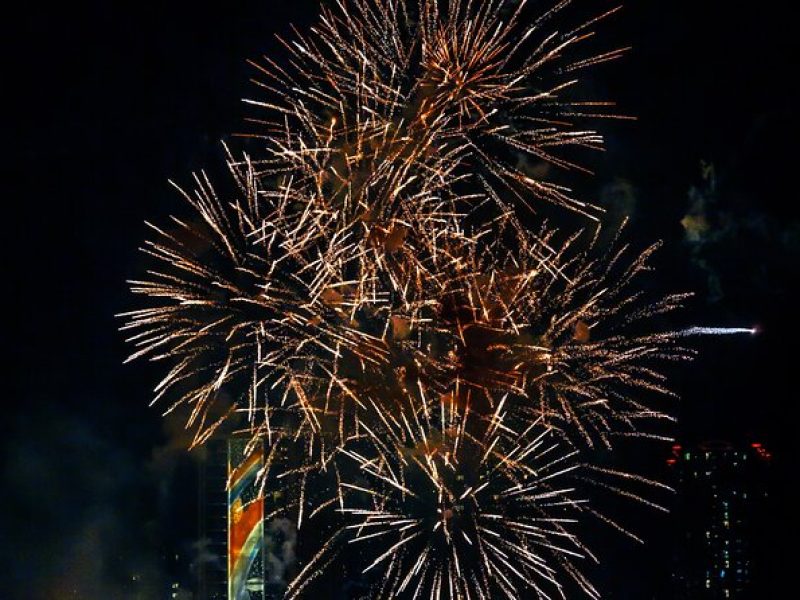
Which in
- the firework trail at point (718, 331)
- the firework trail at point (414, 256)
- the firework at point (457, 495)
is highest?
the firework trail at point (718, 331)

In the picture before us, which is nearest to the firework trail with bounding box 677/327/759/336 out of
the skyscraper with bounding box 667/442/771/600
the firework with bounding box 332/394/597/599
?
the firework with bounding box 332/394/597/599

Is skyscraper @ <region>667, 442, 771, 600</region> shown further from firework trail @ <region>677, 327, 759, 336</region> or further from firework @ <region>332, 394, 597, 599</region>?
firework trail @ <region>677, 327, 759, 336</region>

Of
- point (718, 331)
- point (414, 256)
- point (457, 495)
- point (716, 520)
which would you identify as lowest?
point (457, 495)

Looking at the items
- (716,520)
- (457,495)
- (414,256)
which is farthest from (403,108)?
(716,520)

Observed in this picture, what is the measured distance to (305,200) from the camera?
35.4ft

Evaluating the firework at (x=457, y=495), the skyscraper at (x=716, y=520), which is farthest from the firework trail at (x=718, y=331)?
the skyscraper at (x=716, y=520)

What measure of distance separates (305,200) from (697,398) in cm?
826

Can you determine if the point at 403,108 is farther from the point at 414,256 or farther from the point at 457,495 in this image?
the point at 457,495

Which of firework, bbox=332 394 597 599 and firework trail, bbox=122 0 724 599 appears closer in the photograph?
firework trail, bbox=122 0 724 599

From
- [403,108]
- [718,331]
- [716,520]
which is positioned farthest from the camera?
[716,520]

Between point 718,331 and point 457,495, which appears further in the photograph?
point 718,331

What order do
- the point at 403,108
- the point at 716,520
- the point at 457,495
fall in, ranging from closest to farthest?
the point at 403,108, the point at 457,495, the point at 716,520

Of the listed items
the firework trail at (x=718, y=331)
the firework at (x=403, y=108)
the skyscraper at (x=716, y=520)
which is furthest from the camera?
the skyscraper at (x=716, y=520)

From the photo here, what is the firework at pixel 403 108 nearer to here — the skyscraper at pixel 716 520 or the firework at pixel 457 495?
the firework at pixel 457 495
